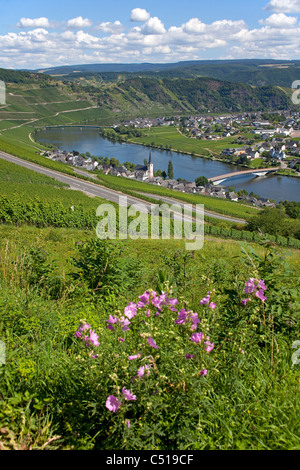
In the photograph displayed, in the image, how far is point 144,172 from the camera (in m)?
80.6

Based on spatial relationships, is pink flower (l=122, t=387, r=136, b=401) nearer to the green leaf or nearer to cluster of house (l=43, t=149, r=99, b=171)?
the green leaf

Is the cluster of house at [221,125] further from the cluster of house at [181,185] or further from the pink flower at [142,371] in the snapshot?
the pink flower at [142,371]

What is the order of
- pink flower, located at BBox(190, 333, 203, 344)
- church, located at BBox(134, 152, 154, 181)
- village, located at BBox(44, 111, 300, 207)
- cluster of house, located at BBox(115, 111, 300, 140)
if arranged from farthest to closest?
cluster of house, located at BBox(115, 111, 300, 140), church, located at BBox(134, 152, 154, 181), village, located at BBox(44, 111, 300, 207), pink flower, located at BBox(190, 333, 203, 344)

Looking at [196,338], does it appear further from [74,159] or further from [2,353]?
[74,159]

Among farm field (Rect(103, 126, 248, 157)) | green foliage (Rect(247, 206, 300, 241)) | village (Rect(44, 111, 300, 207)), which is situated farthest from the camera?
farm field (Rect(103, 126, 248, 157))

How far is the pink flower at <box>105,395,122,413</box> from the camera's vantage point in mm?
1895

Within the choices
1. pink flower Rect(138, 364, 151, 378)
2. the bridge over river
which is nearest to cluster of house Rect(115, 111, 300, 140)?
the bridge over river

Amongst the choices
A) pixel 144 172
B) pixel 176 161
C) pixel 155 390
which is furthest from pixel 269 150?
pixel 155 390

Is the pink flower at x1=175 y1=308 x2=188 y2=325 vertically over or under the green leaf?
over

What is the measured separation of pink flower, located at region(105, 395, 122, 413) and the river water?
69817mm

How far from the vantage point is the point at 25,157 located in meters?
57.3

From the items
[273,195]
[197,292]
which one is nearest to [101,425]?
[197,292]

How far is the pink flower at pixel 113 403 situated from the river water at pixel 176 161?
6982cm
